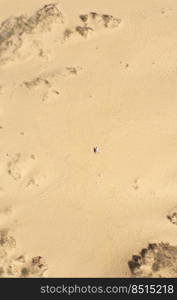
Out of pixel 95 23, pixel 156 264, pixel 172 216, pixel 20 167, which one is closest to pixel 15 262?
pixel 20 167

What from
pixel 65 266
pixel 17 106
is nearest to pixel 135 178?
pixel 65 266

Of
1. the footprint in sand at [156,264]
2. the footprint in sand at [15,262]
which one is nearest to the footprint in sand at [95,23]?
the footprint in sand at [15,262]

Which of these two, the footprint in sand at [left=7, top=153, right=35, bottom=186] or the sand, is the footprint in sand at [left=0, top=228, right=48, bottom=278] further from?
the footprint in sand at [left=7, top=153, right=35, bottom=186]

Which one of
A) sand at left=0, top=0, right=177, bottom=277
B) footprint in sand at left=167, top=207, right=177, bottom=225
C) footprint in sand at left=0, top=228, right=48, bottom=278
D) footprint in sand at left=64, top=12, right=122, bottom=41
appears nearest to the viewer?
footprint in sand at left=0, top=228, right=48, bottom=278

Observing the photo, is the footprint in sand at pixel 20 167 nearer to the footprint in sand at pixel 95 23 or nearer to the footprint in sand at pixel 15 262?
the footprint in sand at pixel 15 262

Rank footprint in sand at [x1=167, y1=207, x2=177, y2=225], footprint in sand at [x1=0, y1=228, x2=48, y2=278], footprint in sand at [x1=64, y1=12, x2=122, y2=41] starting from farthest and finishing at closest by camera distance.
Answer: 1. footprint in sand at [x1=64, y1=12, x2=122, y2=41]
2. footprint in sand at [x1=167, y1=207, x2=177, y2=225]
3. footprint in sand at [x1=0, y1=228, x2=48, y2=278]

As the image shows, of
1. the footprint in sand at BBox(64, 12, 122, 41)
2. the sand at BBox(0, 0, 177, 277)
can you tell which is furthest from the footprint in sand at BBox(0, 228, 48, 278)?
the footprint in sand at BBox(64, 12, 122, 41)

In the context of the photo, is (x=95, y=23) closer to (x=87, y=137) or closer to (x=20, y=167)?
(x=87, y=137)
